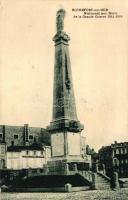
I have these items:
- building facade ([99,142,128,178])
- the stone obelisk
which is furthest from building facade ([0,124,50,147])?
the stone obelisk

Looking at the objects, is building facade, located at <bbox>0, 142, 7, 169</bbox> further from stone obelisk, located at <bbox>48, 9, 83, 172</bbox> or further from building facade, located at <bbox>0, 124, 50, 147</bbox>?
stone obelisk, located at <bbox>48, 9, 83, 172</bbox>

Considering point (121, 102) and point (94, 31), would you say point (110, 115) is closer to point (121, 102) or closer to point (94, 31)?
point (121, 102)

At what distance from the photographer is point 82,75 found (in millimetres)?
16391

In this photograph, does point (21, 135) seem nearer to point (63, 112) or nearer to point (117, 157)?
point (117, 157)

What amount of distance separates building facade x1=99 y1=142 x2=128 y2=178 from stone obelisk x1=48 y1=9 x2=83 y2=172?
45.8 feet

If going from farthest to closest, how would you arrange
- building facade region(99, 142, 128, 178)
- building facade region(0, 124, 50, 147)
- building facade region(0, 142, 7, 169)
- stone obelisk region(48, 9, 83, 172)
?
building facade region(99, 142, 128, 178) → building facade region(0, 124, 50, 147) → building facade region(0, 142, 7, 169) → stone obelisk region(48, 9, 83, 172)

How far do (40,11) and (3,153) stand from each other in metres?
15.7

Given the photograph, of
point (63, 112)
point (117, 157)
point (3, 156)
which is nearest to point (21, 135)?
point (3, 156)

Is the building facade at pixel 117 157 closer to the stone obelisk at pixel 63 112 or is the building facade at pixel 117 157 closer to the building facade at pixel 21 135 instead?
the building facade at pixel 21 135

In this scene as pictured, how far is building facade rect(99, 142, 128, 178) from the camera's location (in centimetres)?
3384

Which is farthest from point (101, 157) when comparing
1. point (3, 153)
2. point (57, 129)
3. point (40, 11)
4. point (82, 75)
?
point (40, 11)

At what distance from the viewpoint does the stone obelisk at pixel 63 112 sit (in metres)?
19.5

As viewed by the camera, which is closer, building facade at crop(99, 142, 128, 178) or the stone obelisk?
the stone obelisk

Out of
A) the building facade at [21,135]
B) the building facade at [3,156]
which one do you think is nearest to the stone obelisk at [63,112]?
the building facade at [3,156]
